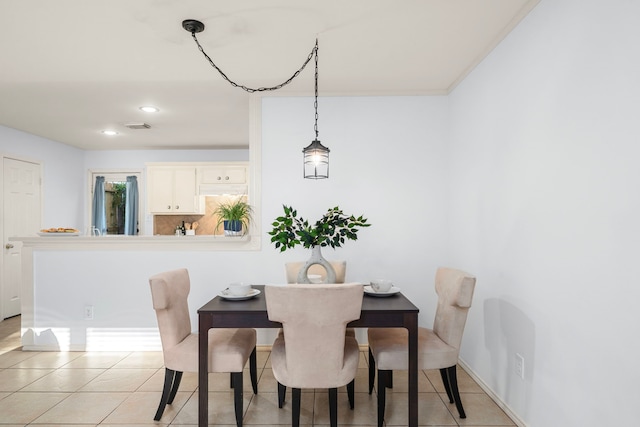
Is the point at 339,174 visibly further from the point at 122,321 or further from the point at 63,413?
the point at 63,413

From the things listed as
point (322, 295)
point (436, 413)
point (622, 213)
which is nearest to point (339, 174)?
point (322, 295)

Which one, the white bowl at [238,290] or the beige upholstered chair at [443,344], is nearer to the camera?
the beige upholstered chair at [443,344]

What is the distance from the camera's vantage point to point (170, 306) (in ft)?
7.70

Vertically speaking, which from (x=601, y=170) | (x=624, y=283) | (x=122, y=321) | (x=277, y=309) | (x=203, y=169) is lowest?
(x=122, y=321)

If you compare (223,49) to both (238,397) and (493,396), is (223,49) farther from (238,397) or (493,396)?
(493,396)

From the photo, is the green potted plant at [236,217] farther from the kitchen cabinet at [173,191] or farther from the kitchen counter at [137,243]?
the kitchen cabinet at [173,191]

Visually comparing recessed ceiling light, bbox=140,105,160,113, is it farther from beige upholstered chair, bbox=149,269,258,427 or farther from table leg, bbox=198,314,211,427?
table leg, bbox=198,314,211,427

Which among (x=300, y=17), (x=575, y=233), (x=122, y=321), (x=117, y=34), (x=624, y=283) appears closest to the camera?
(x=624, y=283)

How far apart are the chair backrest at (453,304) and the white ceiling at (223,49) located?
1.62 m

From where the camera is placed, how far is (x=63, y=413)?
248cm

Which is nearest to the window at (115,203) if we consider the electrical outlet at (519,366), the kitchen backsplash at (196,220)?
the kitchen backsplash at (196,220)

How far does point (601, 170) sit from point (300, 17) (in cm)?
183

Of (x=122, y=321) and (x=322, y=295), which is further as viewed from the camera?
(x=122, y=321)

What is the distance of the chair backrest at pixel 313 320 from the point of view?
→ 198cm
